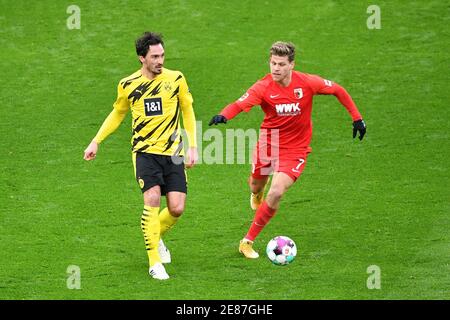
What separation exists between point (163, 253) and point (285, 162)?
75.7 inches

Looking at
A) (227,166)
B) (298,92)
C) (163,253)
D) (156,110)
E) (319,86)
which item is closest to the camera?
(156,110)

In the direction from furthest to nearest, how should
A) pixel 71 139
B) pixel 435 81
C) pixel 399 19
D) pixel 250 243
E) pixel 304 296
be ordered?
pixel 399 19, pixel 435 81, pixel 71 139, pixel 250 243, pixel 304 296

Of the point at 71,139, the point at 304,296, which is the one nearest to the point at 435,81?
the point at 71,139

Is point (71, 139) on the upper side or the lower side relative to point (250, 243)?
upper

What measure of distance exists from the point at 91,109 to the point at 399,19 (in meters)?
7.46

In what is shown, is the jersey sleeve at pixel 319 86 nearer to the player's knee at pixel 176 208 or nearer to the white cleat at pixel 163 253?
the player's knee at pixel 176 208

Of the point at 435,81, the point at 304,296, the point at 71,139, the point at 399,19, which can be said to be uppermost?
the point at 399,19

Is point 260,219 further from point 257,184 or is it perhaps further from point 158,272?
point 158,272

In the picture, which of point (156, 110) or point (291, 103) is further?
point (291, 103)

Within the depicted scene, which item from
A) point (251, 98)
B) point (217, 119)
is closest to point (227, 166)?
point (251, 98)

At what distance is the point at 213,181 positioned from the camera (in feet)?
55.8

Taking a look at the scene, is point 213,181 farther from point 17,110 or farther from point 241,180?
point 17,110

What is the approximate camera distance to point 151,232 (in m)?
12.0

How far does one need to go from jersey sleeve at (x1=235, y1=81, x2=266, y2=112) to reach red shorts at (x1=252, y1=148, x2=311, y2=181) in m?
0.81
